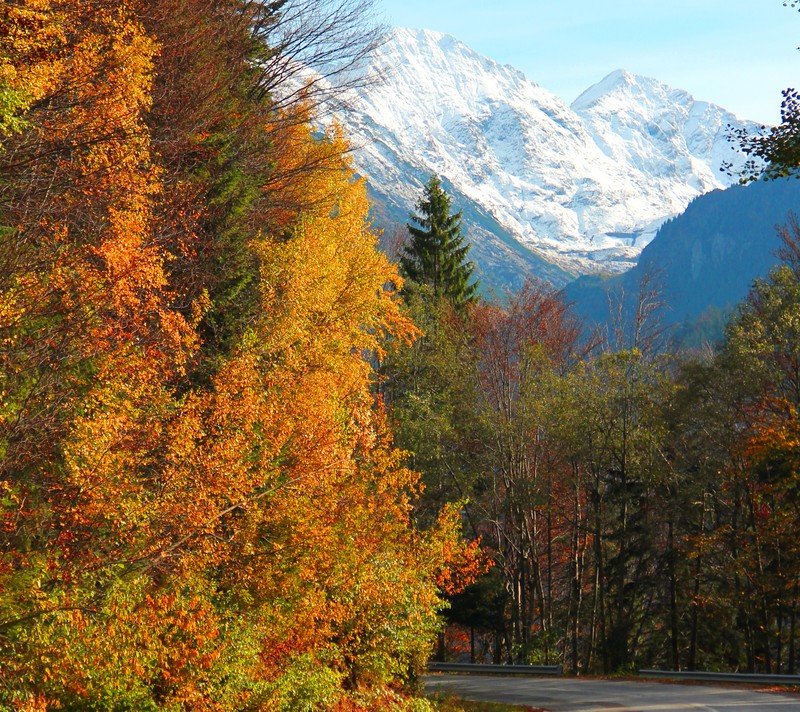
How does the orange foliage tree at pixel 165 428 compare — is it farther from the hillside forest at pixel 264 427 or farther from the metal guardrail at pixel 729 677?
the metal guardrail at pixel 729 677

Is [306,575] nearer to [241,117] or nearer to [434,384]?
[241,117]

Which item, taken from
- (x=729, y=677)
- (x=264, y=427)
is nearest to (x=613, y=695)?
(x=729, y=677)

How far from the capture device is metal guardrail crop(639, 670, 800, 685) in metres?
21.2

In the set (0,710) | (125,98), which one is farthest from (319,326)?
(0,710)

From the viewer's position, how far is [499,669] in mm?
30016

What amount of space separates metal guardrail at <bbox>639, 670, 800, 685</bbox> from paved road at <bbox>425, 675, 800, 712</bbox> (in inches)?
24.5

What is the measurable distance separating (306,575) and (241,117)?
35.4ft

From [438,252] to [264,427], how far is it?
3491 cm

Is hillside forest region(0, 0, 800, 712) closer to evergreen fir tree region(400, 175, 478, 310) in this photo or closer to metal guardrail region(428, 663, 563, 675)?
metal guardrail region(428, 663, 563, 675)

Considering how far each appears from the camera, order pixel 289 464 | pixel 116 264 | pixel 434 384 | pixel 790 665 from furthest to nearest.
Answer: pixel 434 384 < pixel 790 665 < pixel 289 464 < pixel 116 264

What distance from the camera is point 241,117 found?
20312 mm

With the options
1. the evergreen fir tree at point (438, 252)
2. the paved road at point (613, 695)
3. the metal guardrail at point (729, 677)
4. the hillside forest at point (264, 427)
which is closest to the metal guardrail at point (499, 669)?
the paved road at point (613, 695)

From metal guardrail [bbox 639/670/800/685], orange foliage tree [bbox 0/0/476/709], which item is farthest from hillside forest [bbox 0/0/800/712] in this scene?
metal guardrail [bbox 639/670/800/685]

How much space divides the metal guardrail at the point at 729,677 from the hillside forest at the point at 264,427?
4.92 meters
